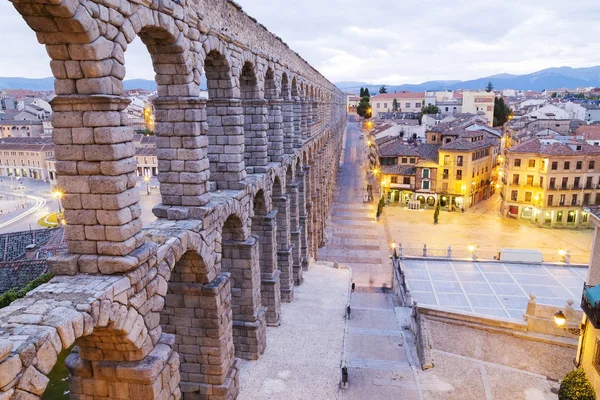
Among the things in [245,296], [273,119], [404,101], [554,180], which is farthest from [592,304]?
[404,101]

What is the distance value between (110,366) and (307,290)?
64.8 ft

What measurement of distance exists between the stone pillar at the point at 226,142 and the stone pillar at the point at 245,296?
2.72 meters

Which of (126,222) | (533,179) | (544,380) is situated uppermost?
(126,222)

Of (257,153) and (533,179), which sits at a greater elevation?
(257,153)

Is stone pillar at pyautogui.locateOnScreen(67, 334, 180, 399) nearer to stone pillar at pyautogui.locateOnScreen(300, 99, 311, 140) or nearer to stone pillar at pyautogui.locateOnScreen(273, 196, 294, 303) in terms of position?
stone pillar at pyautogui.locateOnScreen(273, 196, 294, 303)

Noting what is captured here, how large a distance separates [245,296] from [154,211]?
270 inches

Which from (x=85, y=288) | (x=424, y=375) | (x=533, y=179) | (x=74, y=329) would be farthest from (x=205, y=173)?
(x=533, y=179)

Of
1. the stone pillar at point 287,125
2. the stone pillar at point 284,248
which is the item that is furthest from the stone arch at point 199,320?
the stone pillar at point 287,125

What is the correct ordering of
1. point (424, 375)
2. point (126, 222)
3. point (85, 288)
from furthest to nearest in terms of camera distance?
point (424, 375) → point (126, 222) → point (85, 288)

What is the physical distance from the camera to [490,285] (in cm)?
2955

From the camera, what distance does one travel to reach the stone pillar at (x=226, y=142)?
16.6 m

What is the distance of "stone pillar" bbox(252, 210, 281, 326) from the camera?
2256 cm

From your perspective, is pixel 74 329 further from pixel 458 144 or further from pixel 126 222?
pixel 458 144

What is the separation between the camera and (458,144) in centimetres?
6072
